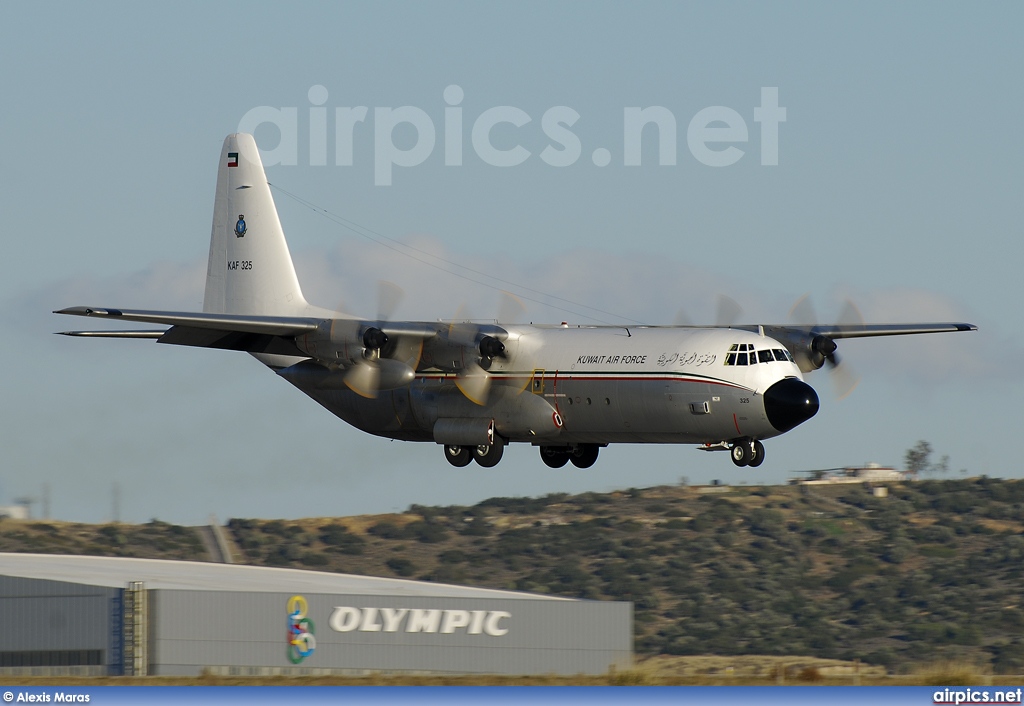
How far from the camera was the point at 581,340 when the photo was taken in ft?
123

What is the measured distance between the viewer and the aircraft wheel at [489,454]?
38469 millimetres

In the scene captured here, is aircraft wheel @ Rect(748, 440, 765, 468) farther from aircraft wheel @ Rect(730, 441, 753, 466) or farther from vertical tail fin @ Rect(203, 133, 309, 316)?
vertical tail fin @ Rect(203, 133, 309, 316)

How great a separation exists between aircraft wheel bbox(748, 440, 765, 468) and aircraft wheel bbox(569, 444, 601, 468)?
16.6 feet

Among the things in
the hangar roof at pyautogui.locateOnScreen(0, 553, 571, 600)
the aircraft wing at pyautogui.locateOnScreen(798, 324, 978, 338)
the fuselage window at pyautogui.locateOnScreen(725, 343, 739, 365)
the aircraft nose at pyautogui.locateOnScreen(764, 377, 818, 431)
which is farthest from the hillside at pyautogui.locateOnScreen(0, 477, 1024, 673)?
the fuselage window at pyautogui.locateOnScreen(725, 343, 739, 365)

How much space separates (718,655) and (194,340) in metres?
30.3

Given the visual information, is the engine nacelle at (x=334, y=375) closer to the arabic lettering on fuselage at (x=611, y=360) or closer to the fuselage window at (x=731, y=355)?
the arabic lettering on fuselage at (x=611, y=360)

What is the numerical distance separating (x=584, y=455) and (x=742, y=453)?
514 cm

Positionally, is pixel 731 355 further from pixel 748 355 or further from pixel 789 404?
pixel 789 404

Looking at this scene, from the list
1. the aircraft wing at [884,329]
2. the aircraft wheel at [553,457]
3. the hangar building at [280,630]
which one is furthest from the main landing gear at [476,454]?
the hangar building at [280,630]

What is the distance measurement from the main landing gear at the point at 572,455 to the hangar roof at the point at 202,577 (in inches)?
499

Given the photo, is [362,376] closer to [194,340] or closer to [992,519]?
[194,340]

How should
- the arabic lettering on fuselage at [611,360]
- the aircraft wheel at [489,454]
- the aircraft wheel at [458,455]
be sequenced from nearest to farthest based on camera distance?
1. the arabic lettering on fuselage at [611,360]
2. the aircraft wheel at [489,454]
3. the aircraft wheel at [458,455]

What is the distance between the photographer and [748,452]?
35.7m

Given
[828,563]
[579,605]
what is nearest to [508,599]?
[579,605]
